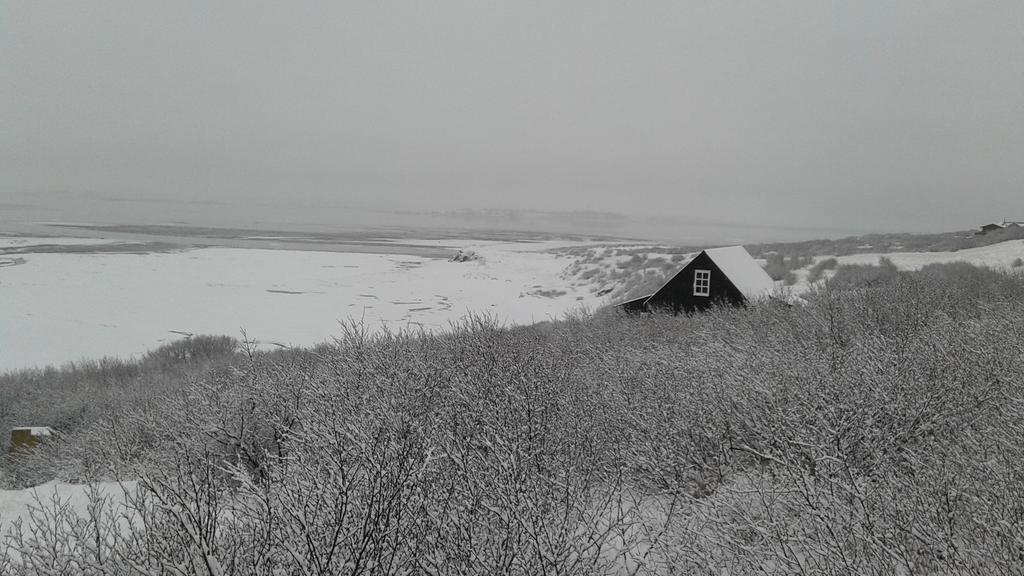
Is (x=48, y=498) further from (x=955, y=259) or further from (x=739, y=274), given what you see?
(x=955, y=259)

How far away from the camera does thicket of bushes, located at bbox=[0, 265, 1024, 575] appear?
4.66m

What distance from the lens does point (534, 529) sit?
16.1 feet

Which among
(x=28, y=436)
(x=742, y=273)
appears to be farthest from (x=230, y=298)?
(x=742, y=273)

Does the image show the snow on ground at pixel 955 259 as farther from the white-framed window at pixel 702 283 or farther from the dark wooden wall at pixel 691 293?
the white-framed window at pixel 702 283

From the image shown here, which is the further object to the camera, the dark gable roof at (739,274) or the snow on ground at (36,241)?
the snow on ground at (36,241)

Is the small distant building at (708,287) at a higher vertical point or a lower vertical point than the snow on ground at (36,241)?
lower

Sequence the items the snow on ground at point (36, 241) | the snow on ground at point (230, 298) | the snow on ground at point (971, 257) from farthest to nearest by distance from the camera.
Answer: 1. the snow on ground at point (36, 241)
2. the snow on ground at point (971, 257)
3. the snow on ground at point (230, 298)

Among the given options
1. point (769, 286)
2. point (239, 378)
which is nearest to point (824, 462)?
point (239, 378)

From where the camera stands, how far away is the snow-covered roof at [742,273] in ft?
70.8

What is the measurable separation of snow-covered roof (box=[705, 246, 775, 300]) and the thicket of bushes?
3977mm

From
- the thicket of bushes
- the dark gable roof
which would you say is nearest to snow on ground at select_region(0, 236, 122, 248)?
the thicket of bushes

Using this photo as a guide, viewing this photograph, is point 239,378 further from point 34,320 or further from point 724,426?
point 34,320

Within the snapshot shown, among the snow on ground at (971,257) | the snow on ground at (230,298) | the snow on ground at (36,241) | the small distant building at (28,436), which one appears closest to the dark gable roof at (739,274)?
the snow on ground at (230,298)

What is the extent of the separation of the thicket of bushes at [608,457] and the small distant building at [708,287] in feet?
12.7
